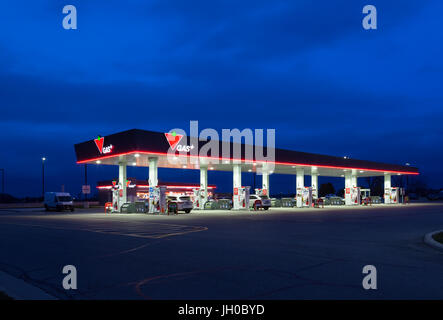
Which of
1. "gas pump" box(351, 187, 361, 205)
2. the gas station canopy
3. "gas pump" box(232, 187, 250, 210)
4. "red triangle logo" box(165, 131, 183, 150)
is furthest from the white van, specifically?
"gas pump" box(351, 187, 361, 205)

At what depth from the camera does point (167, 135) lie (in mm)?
35156

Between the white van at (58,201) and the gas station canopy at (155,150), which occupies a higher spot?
the gas station canopy at (155,150)

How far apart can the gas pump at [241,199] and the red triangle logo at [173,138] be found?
467 inches

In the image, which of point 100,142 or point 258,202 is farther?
point 258,202

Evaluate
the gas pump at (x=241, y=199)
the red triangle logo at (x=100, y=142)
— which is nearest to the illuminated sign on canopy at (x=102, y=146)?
the red triangle logo at (x=100, y=142)

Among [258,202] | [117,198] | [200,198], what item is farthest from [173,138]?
[200,198]

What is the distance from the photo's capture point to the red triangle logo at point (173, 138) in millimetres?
35188

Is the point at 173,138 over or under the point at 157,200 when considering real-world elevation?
over

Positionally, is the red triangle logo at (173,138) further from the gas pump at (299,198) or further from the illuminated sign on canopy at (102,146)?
the gas pump at (299,198)

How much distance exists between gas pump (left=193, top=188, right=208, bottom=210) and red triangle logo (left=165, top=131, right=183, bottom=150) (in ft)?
46.1

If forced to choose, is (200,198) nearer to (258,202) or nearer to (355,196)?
(258,202)

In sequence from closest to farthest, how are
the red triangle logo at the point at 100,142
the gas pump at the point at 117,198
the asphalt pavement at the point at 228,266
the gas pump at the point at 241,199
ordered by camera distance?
1. the asphalt pavement at the point at 228,266
2. the red triangle logo at the point at 100,142
3. the gas pump at the point at 117,198
4. the gas pump at the point at 241,199

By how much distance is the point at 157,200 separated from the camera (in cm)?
3694

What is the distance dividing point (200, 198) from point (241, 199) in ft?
19.5
